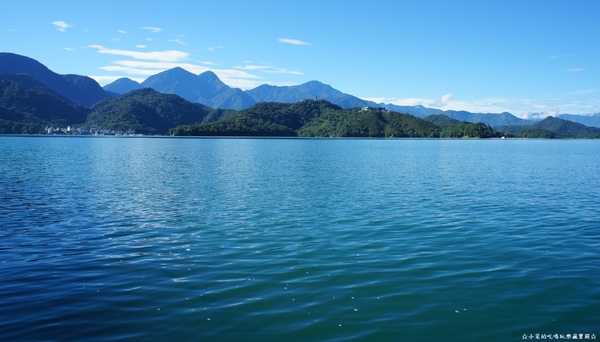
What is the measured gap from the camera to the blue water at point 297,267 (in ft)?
34.1

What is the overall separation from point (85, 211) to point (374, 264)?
17449 mm

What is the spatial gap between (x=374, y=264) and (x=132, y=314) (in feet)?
25.6

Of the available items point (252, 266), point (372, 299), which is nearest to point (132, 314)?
point (252, 266)

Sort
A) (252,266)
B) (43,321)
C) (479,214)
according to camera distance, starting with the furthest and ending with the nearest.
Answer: (479,214), (252,266), (43,321)

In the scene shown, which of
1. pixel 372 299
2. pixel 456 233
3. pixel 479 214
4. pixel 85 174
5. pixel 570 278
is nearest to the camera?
pixel 372 299

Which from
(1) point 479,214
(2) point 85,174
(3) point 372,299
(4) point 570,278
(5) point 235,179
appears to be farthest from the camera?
(2) point 85,174

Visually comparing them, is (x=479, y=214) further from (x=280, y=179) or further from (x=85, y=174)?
(x=85, y=174)

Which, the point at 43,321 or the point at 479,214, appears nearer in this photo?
the point at 43,321

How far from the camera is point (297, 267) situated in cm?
1491

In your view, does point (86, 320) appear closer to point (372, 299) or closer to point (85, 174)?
point (372, 299)

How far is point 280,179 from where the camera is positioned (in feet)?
140

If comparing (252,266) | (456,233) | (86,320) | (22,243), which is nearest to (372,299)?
(252,266)

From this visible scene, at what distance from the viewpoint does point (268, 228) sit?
830 inches

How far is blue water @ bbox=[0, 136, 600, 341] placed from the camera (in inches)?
409
